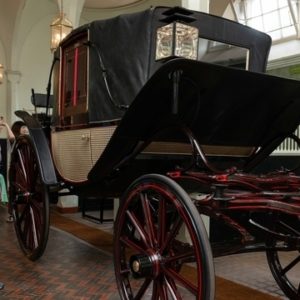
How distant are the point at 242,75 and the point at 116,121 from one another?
0.88 metres

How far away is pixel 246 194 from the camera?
2088 mm

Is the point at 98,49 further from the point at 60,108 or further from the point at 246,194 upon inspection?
the point at 246,194

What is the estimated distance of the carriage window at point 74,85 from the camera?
3.15 meters

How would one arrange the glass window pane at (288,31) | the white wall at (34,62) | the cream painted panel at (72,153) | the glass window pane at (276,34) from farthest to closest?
the white wall at (34,62)
the glass window pane at (276,34)
the glass window pane at (288,31)
the cream painted panel at (72,153)

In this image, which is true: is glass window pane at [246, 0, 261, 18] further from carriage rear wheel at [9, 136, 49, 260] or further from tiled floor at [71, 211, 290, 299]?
carriage rear wheel at [9, 136, 49, 260]

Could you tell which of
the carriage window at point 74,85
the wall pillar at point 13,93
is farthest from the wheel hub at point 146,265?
the wall pillar at point 13,93

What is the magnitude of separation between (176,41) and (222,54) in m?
0.88

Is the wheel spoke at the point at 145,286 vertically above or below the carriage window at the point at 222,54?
below

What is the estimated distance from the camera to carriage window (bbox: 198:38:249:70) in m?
2.96

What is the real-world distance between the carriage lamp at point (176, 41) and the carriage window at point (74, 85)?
0.91 metres

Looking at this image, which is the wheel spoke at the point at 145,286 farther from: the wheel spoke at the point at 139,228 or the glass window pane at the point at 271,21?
the glass window pane at the point at 271,21

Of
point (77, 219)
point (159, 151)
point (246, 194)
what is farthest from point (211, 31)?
point (77, 219)

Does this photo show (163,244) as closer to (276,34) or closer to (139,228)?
(139,228)

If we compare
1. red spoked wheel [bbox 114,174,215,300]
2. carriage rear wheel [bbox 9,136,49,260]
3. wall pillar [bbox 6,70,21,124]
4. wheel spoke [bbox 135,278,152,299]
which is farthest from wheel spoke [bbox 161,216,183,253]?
wall pillar [bbox 6,70,21,124]
